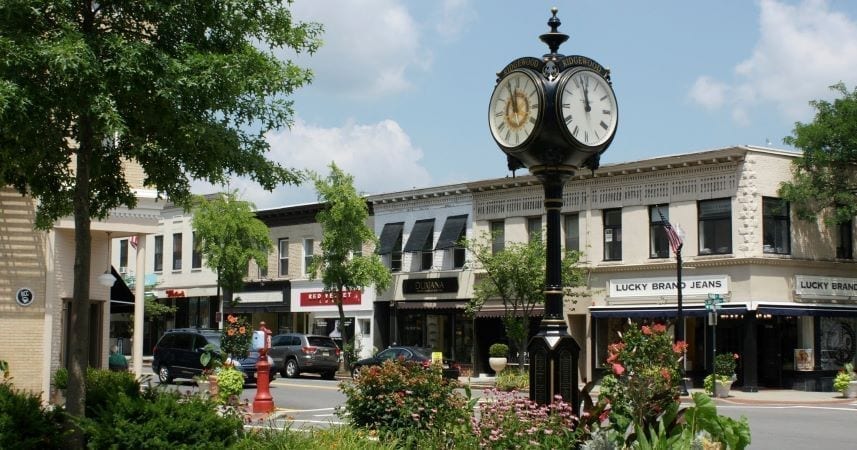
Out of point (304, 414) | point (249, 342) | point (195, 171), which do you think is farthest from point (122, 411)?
point (249, 342)

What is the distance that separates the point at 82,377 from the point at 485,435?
417 cm

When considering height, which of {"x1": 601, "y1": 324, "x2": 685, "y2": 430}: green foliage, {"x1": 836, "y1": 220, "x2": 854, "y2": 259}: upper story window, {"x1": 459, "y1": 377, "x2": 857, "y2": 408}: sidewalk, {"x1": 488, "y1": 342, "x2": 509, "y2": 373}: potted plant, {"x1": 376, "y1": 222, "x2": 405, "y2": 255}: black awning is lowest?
{"x1": 459, "y1": 377, "x2": 857, "y2": 408}: sidewalk

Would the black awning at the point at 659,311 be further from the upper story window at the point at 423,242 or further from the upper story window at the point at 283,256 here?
the upper story window at the point at 283,256

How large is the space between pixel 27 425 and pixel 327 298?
1550 inches

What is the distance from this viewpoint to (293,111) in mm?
12203

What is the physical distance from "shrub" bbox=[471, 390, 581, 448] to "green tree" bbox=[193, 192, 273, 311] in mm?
38715

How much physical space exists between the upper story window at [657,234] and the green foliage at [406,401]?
26.3 m

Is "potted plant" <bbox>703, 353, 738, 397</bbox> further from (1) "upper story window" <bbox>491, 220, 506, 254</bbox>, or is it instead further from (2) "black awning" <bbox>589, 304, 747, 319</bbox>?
(1) "upper story window" <bbox>491, 220, 506, 254</bbox>

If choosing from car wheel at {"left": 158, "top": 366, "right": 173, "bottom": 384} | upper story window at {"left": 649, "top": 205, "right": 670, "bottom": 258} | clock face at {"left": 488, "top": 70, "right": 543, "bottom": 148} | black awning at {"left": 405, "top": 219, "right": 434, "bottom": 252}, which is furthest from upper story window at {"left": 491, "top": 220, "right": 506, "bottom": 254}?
clock face at {"left": 488, "top": 70, "right": 543, "bottom": 148}

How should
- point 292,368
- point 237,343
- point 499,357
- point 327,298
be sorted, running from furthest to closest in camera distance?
1. point 327,298
2. point 292,368
3. point 499,357
4. point 237,343

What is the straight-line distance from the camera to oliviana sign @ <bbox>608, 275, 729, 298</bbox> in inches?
1378

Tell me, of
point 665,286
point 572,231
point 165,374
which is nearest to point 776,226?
point 665,286

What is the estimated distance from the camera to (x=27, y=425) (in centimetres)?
1044

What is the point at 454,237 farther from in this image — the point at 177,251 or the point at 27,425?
the point at 27,425
